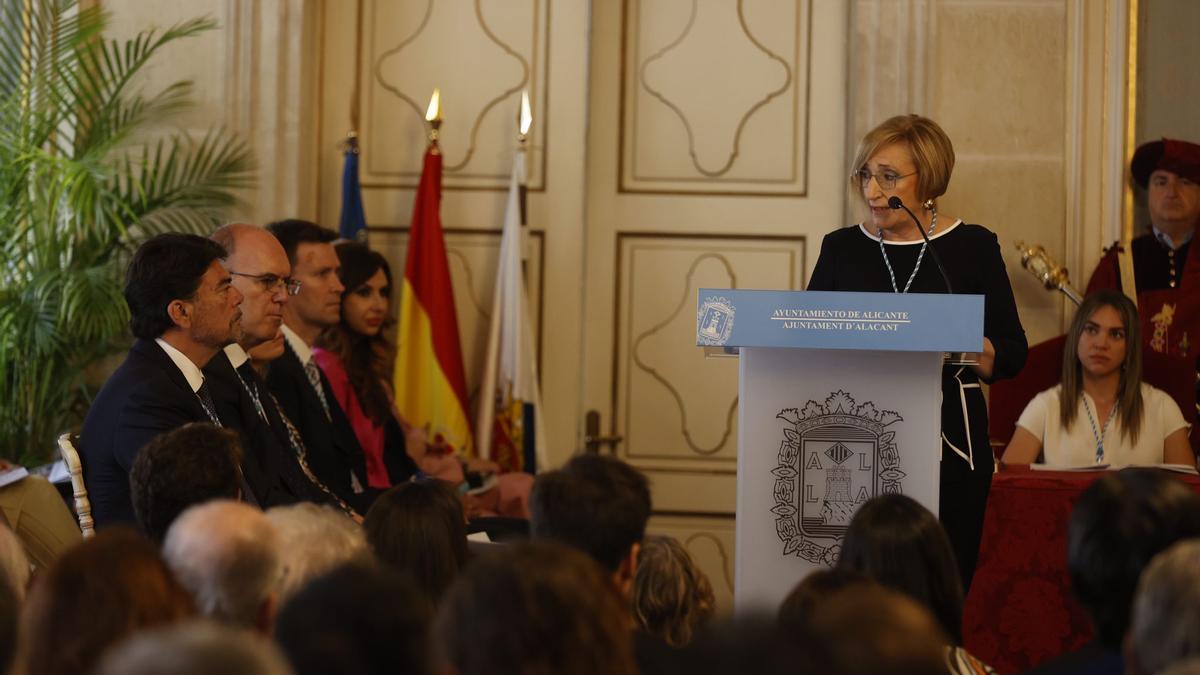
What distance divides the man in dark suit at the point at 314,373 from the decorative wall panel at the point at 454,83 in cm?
114

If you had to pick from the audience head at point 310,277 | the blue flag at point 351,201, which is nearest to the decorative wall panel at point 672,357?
the blue flag at point 351,201

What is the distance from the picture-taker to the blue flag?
622 centimetres

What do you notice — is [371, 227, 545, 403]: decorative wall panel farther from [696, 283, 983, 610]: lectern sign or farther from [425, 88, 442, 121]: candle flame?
[696, 283, 983, 610]: lectern sign

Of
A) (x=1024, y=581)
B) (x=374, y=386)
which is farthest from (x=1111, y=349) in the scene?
(x=374, y=386)

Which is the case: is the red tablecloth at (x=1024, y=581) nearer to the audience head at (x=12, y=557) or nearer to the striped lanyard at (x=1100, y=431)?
the striped lanyard at (x=1100, y=431)

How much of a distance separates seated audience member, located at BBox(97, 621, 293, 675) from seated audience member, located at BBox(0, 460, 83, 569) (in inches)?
110

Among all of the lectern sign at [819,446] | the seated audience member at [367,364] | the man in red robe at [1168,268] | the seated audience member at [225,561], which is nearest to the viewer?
the seated audience member at [225,561]

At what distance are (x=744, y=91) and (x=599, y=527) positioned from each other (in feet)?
14.0

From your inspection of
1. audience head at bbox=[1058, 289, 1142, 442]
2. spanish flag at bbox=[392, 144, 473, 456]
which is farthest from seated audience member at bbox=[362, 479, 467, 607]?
audience head at bbox=[1058, 289, 1142, 442]

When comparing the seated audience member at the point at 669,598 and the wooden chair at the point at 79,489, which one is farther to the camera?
the wooden chair at the point at 79,489

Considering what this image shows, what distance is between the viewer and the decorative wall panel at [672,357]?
6.68 m

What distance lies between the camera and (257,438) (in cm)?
427

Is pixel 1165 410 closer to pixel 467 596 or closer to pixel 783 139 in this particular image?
pixel 783 139

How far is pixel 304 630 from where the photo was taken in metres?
1.70
